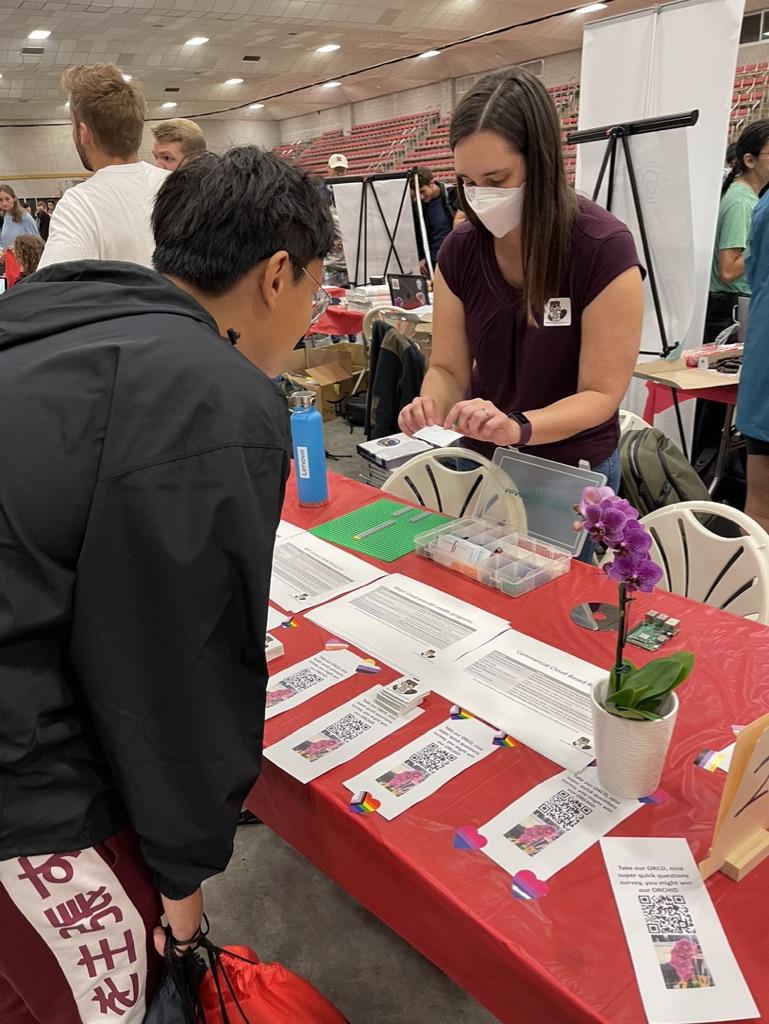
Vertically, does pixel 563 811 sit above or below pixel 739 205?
below

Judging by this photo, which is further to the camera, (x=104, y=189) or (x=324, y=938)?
(x=104, y=189)

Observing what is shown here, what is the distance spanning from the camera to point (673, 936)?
0.75 m

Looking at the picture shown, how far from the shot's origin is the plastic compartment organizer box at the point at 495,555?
1.42 metres

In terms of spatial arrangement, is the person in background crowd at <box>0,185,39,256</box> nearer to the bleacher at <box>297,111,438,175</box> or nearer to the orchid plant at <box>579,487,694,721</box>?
the orchid plant at <box>579,487,694,721</box>

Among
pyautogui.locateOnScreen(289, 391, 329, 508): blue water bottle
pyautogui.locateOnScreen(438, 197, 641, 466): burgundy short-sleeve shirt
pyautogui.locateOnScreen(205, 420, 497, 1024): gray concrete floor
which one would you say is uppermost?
pyautogui.locateOnScreen(438, 197, 641, 466): burgundy short-sleeve shirt

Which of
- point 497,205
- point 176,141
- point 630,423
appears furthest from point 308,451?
point 176,141

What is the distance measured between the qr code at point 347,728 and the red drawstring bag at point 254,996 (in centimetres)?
30

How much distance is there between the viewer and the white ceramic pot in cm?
86

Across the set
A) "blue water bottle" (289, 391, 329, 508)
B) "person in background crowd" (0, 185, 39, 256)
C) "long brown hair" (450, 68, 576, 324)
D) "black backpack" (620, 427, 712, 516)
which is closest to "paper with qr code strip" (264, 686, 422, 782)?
"blue water bottle" (289, 391, 329, 508)

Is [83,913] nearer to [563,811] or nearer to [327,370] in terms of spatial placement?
[563,811]

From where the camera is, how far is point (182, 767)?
0.74 meters

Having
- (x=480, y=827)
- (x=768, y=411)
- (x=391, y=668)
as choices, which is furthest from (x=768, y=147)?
(x=480, y=827)

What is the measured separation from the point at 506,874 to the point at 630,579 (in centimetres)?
35

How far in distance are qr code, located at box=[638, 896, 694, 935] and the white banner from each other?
327 cm
